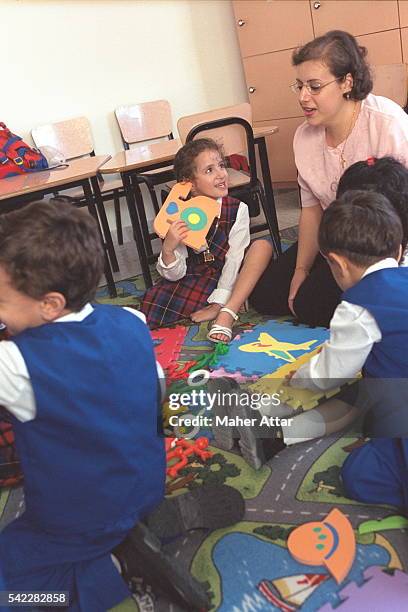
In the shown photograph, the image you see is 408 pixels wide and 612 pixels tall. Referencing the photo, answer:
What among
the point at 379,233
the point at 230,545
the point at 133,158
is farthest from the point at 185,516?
the point at 133,158

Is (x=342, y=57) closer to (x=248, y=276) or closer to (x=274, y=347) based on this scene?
(x=248, y=276)

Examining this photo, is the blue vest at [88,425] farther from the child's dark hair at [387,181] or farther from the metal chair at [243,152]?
A: the metal chair at [243,152]

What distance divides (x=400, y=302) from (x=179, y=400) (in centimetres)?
77

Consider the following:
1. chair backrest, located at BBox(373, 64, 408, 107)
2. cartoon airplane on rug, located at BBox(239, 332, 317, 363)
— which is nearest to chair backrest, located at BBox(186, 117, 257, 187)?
chair backrest, located at BBox(373, 64, 408, 107)

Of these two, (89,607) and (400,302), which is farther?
(400,302)

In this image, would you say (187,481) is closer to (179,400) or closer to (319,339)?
(179,400)

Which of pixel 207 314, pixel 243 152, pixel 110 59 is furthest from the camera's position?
pixel 110 59

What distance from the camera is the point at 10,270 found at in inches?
40.9

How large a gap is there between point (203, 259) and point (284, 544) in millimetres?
1423

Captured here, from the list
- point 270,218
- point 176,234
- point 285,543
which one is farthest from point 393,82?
point 285,543

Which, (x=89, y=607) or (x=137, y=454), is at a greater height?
(x=137, y=454)

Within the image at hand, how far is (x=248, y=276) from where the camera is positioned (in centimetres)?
235

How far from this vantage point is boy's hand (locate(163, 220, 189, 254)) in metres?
2.29

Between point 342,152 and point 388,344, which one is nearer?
point 388,344
